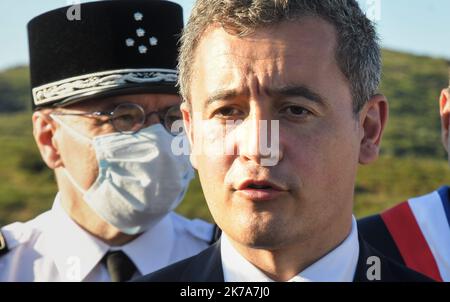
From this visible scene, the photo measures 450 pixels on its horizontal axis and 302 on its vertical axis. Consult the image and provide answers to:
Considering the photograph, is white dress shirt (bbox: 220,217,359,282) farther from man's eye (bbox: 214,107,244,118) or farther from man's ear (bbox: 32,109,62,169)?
man's ear (bbox: 32,109,62,169)

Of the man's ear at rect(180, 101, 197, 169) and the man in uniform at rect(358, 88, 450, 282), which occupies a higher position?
the man's ear at rect(180, 101, 197, 169)

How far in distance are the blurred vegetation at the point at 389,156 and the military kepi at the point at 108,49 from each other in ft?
30.6

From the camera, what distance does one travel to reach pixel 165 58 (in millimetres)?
4230

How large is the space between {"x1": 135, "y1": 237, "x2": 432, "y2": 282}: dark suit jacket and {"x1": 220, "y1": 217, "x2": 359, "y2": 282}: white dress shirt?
0.08ft

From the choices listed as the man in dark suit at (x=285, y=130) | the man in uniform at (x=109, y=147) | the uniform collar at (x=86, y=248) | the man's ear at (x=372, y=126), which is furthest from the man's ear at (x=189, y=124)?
the uniform collar at (x=86, y=248)

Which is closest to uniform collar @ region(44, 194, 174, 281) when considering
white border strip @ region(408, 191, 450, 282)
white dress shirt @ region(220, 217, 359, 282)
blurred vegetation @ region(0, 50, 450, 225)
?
white border strip @ region(408, 191, 450, 282)

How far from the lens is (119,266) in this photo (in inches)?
163

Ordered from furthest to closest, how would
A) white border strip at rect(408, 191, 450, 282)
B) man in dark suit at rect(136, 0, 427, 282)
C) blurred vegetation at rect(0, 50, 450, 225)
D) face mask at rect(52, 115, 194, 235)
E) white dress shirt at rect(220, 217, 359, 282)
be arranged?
1. blurred vegetation at rect(0, 50, 450, 225)
2. face mask at rect(52, 115, 194, 235)
3. white border strip at rect(408, 191, 450, 282)
4. white dress shirt at rect(220, 217, 359, 282)
5. man in dark suit at rect(136, 0, 427, 282)

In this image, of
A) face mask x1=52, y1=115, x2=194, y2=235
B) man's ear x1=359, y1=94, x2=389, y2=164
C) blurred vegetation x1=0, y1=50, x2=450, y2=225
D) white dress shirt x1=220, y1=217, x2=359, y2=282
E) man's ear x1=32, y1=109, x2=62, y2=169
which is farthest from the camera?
blurred vegetation x1=0, y1=50, x2=450, y2=225

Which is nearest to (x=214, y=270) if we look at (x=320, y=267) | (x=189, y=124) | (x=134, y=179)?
A: (x=320, y=267)

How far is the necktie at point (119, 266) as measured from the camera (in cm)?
411

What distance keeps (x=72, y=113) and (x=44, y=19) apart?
0.45 meters

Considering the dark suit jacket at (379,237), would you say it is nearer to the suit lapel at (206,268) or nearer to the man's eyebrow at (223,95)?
the suit lapel at (206,268)

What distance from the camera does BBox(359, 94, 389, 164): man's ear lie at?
2818 mm
